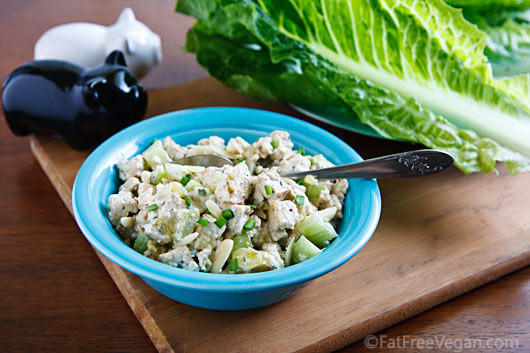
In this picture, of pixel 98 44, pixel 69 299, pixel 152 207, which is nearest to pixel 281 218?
pixel 152 207

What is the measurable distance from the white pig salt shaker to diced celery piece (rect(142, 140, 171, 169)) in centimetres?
115

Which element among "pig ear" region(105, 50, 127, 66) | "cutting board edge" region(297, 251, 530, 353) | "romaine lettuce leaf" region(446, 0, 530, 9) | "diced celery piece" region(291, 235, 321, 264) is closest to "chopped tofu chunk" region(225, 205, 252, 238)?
"diced celery piece" region(291, 235, 321, 264)

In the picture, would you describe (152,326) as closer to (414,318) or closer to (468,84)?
(414,318)

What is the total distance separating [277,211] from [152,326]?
0.61 m

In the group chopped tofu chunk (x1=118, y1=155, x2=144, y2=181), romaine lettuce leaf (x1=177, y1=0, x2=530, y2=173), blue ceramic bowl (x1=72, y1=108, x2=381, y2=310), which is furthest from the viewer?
romaine lettuce leaf (x1=177, y1=0, x2=530, y2=173)

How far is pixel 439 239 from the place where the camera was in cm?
211

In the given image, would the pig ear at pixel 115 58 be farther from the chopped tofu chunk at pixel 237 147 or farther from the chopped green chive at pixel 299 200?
the chopped green chive at pixel 299 200

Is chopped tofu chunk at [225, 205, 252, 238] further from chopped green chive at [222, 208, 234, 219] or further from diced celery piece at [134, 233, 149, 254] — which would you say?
diced celery piece at [134, 233, 149, 254]

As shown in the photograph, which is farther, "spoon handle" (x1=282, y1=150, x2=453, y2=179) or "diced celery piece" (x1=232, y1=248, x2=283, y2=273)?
"spoon handle" (x1=282, y1=150, x2=453, y2=179)

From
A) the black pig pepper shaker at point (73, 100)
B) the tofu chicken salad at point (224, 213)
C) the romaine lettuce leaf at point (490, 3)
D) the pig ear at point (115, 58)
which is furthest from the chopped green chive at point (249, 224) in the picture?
the romaine lettuce leaf at point (490, 3)

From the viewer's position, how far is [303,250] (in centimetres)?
167

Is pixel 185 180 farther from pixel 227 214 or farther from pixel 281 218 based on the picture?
pixel 281 218

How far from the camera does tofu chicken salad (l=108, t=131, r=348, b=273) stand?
164 cm

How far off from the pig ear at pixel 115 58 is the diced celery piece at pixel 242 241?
152 centimetres
